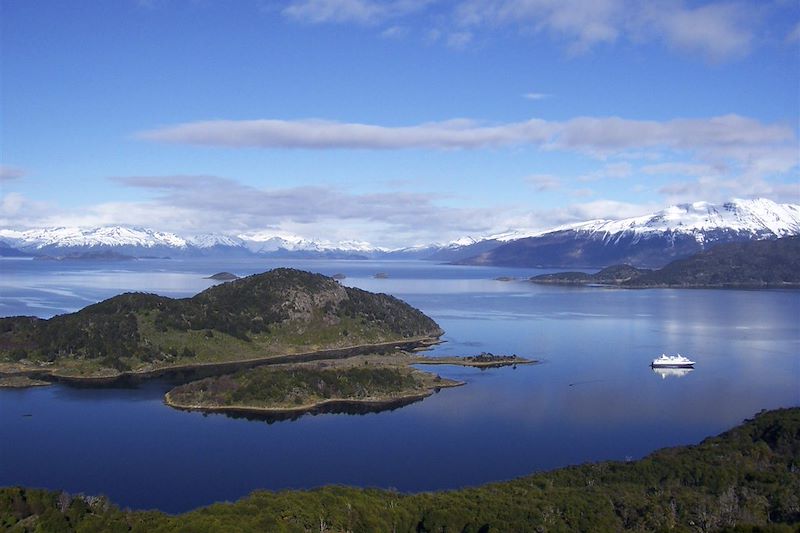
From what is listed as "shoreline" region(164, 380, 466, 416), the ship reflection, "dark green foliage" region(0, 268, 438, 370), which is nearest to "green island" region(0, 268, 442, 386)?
"dark green foliage" region(0, 268, 438, 370)

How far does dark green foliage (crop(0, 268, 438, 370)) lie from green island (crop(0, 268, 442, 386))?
0.17 m

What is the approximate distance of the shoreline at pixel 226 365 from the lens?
361 feet

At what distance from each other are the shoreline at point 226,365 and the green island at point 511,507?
2509 inches

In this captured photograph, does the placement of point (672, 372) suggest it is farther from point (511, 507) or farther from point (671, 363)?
point (511, 507)

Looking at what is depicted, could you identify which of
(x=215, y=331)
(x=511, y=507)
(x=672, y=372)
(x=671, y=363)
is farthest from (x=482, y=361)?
(x=511, y=507)

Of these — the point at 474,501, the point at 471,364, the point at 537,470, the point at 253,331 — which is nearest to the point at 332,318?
the point at 253,331

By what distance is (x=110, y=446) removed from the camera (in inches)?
2896

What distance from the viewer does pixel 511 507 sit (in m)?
49.8

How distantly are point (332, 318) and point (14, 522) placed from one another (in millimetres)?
104436

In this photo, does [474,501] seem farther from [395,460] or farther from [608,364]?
[608,364]

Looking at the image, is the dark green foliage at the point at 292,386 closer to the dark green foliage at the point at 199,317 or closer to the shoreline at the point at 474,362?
the shoreline at the point at 474,362

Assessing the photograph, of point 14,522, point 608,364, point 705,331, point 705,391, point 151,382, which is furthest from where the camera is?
point 705,331

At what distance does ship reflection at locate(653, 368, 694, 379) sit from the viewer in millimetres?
112188

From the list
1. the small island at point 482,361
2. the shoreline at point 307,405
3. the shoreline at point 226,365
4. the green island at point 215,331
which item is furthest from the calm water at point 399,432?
the green island at point 215,331
